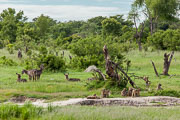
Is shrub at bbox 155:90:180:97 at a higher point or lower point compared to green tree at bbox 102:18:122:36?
lower

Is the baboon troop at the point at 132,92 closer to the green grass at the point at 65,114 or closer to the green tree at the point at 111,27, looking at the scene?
the green grass at the point at 65,114

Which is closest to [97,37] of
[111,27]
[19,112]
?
[19,112]

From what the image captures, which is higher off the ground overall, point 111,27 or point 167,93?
point 111,27

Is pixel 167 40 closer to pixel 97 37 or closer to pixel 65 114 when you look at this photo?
pixel 97 37

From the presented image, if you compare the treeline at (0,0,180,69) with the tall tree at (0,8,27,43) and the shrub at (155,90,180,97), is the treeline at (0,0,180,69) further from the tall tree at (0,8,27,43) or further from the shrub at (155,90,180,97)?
the shrub at (155,90,180,97)

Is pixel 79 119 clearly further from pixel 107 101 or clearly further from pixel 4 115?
pixel 107 101

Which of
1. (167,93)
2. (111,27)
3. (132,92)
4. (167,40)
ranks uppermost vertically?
(111,27)

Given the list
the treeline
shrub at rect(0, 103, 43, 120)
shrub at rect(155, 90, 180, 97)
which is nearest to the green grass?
shrub at rect(0, 103, 43, 120)

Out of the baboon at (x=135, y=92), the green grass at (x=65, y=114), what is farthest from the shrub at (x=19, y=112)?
the baboon at (x=135, y=92)

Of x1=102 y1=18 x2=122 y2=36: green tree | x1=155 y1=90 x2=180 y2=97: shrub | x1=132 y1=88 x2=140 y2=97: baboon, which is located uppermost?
x1=102 y1=18 x2=122 y2=36: green tree

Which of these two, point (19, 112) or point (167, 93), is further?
point (167, 93)

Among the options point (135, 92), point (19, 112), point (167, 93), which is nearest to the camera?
point (19, 112)

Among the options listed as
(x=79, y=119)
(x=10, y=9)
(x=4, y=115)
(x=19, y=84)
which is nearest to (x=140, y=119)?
(x=79, y=119)

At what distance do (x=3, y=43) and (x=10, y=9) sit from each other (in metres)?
12.2
